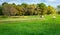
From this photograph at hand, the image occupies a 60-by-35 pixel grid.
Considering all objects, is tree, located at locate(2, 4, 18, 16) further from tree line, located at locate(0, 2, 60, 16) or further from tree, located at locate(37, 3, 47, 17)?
tree, located at locate(37, 3, 47, 17)

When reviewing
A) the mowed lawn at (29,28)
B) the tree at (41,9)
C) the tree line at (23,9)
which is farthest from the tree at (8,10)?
the mowed lawn at (29,28)

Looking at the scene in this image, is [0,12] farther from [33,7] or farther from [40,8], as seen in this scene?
[40,8]

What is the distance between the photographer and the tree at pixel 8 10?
22419 millimetres

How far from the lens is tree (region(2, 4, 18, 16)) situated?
22.4 meters

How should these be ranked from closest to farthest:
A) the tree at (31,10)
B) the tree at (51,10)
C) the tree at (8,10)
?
1. the tree at (8,10)
2. the tree at (31,10)
3. the tree at (51,10)

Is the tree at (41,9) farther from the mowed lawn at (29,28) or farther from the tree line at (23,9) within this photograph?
the mowed lawn at (29,28)

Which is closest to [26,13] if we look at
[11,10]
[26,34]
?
[11,10]

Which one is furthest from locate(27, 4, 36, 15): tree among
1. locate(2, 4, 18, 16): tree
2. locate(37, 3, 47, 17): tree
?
locate(2, 4, 18, 16): tree

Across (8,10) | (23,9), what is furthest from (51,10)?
(8,10)

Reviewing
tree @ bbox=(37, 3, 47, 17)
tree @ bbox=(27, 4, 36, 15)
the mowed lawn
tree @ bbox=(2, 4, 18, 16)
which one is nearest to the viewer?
the mowed lawn

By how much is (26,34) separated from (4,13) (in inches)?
628

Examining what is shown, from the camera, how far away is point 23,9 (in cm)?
2573

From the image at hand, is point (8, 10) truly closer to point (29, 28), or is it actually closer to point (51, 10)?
point (51, 10)

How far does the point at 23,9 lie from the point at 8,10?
3.48m
